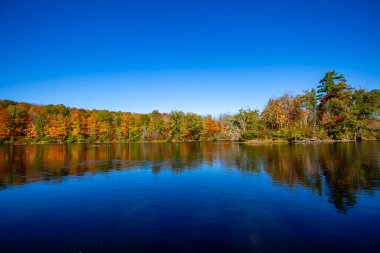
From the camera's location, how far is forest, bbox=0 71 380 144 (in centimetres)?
6375

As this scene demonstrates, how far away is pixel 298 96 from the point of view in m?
72.1

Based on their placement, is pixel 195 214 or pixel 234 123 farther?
pixel 234 123

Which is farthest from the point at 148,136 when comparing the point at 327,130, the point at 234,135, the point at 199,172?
the point at 199,172

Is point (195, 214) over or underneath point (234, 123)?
underneath

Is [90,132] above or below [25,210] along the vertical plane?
above

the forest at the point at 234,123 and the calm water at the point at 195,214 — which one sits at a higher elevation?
the forest at the point at 234,123

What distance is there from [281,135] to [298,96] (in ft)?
56.5

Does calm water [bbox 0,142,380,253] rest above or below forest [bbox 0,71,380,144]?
below

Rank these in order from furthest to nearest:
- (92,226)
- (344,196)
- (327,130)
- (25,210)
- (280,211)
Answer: (327,130), (344,196), (25,210), (280,211), (92,226)

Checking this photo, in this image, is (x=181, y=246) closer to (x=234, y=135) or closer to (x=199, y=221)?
(x=199, y=221)

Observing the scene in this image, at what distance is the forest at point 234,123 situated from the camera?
209ft

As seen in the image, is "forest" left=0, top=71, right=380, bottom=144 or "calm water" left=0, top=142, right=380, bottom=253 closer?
"calm water" left=0, top=142, right=380, bottom=253

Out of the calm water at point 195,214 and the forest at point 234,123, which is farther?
the forest at point 234,123

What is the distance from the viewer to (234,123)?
7825cm
